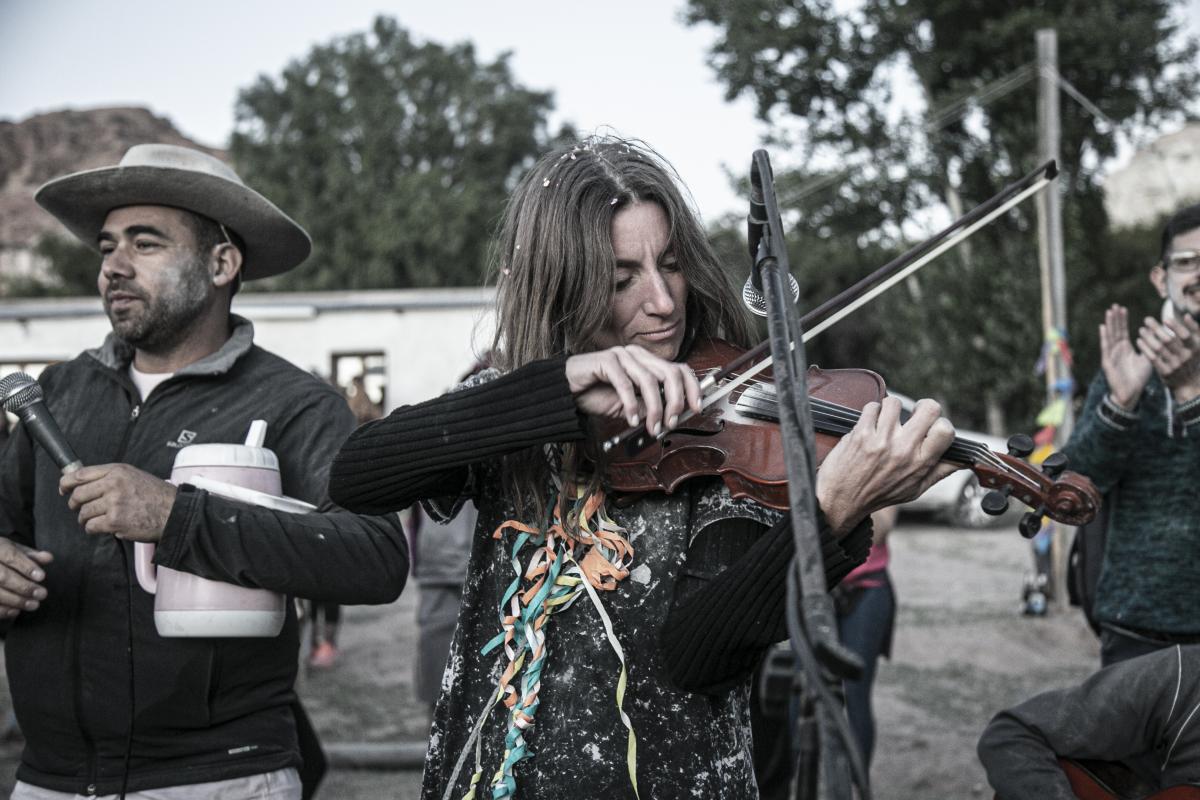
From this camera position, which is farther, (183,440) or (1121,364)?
(1121,364)

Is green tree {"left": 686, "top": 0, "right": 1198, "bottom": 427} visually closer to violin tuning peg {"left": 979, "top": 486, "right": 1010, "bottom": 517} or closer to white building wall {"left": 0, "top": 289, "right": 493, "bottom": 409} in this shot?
white building wall {"left": 0, "top": 289, "right": 493, "bottom": 409}

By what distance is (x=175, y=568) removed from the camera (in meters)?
1.99

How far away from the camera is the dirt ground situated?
A: 5.29 meters

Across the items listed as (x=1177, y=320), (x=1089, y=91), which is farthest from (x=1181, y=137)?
(x=1177, y=320)

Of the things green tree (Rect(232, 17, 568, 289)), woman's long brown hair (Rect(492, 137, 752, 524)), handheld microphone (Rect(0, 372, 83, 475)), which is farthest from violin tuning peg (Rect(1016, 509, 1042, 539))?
green tree (Rect(232, 17, 568, 289))

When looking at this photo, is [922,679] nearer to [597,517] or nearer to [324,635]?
[324,635]

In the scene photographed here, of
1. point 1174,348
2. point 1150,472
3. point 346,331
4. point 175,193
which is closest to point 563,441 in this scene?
point 175,193

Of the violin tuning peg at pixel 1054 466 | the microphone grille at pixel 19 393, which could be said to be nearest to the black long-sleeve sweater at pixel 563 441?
the violin tuning peg at pixel 1054 466

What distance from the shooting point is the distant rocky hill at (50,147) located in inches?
3548

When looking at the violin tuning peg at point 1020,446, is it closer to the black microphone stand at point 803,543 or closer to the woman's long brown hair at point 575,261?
the woman's long brown hair at point 575,261

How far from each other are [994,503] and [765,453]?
14.1 inches

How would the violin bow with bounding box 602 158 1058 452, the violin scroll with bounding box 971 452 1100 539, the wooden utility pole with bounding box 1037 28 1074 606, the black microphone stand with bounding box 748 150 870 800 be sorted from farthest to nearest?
the wooden utility pole with bounding box 1037 28 1074 606
the violin scroll with bounding box 971 452 1100 539
the violin bow with bounding box 602 158 1058 452
the black microphone stand with bounding box 748 150 870 800

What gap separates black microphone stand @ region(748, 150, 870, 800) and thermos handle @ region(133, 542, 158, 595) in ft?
4.27

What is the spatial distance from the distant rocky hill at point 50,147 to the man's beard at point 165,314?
93475mm
